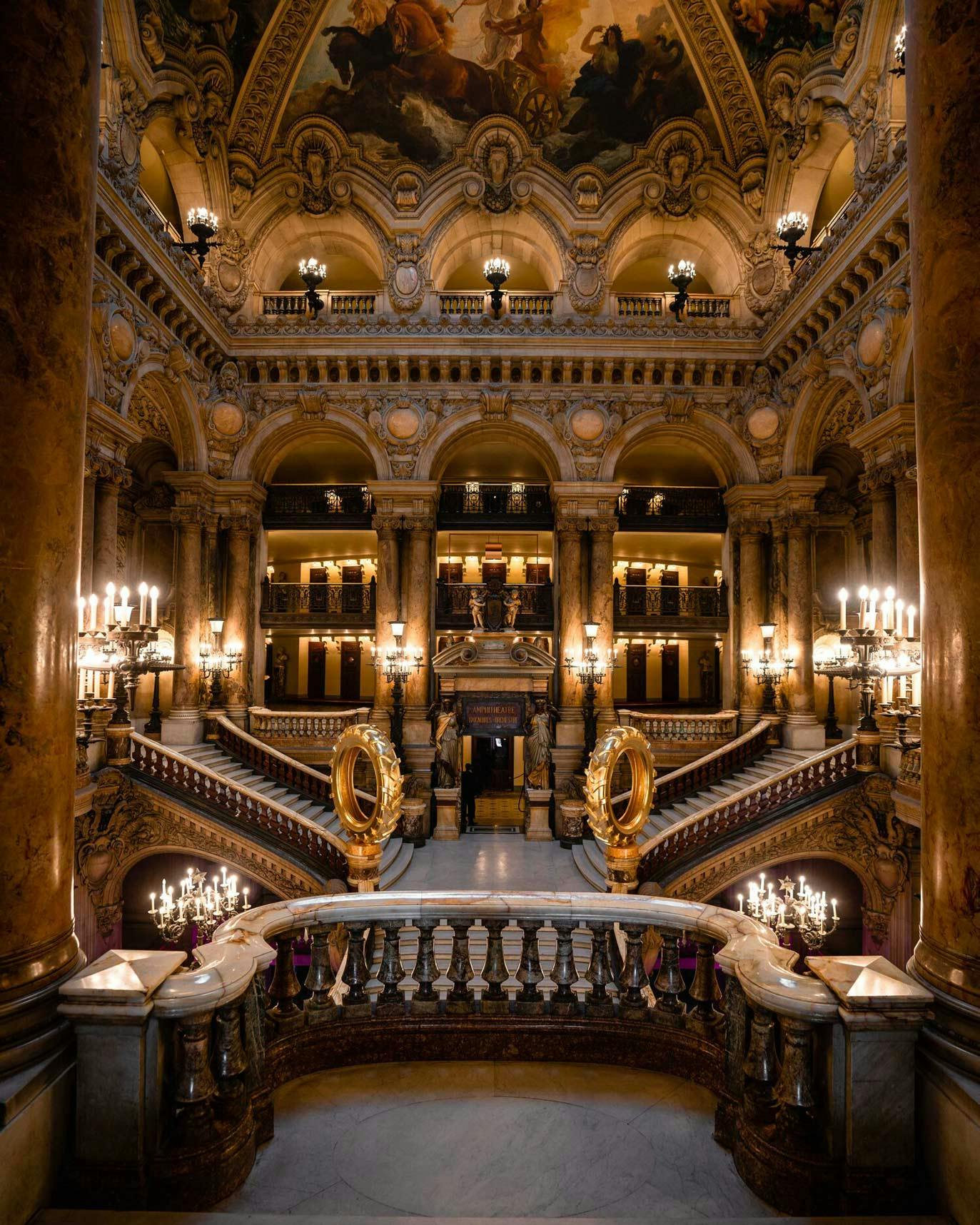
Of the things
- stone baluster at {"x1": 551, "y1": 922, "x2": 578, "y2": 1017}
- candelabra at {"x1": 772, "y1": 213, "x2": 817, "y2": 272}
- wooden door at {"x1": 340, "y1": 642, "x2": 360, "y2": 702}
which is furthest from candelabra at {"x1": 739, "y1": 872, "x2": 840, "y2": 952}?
wooden door at {"x1": 340, "y1": 642, "x2": 360, "y2": 702}

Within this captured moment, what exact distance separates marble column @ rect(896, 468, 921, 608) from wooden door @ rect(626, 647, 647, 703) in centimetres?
1167

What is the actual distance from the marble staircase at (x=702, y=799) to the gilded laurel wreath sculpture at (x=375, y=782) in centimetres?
568

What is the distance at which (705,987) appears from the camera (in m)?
3.87

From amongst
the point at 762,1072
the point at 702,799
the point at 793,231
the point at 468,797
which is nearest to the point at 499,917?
the point at 762,1072

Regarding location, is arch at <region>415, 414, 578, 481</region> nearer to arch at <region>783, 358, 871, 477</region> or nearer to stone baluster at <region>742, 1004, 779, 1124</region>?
arch at <region>783, 358, 871, 477</region>

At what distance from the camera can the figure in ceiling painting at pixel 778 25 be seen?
1358 cm

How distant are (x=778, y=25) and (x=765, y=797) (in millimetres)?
15972

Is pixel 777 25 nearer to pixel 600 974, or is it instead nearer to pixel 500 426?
pixel 500 426

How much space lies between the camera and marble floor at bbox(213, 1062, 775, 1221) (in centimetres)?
292

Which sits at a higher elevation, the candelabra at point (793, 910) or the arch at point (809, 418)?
the arch at point (809, 418)

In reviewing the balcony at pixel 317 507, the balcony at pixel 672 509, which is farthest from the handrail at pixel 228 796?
the balcony at pixel 672 509

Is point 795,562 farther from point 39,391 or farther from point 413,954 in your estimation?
point 39,391

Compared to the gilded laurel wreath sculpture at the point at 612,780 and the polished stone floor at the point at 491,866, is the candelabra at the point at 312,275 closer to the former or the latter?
the polished stone floor at the point at 491,866

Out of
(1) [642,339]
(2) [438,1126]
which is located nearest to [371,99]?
(1) [642,339]
